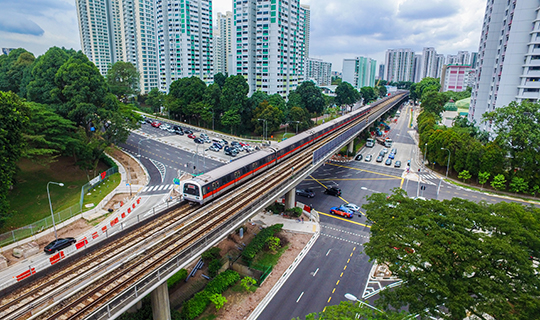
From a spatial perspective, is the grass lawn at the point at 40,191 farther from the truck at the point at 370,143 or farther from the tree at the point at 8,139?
the truck at the point at 370,143

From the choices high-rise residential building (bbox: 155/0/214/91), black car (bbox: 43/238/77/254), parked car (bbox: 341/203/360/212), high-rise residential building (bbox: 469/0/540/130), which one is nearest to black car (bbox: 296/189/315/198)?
parked car (bbox: 341/203/360/212)

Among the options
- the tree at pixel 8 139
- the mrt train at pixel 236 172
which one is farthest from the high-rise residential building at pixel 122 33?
the tree at pixel 8 139

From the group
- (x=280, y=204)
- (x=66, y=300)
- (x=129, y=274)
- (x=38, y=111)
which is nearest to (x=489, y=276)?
(x=129, y=274)

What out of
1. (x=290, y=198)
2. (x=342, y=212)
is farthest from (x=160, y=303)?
(x=342, y=212)

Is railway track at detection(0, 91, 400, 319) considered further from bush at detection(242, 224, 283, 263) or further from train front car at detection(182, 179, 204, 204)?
bush at detection(242, 224, 283, 263)


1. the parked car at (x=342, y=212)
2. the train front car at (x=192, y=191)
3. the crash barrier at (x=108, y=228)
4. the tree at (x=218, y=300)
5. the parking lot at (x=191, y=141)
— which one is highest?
the train front car at (x=192, y=191)

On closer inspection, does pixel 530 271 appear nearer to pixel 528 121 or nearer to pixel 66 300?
pixel 66 300
